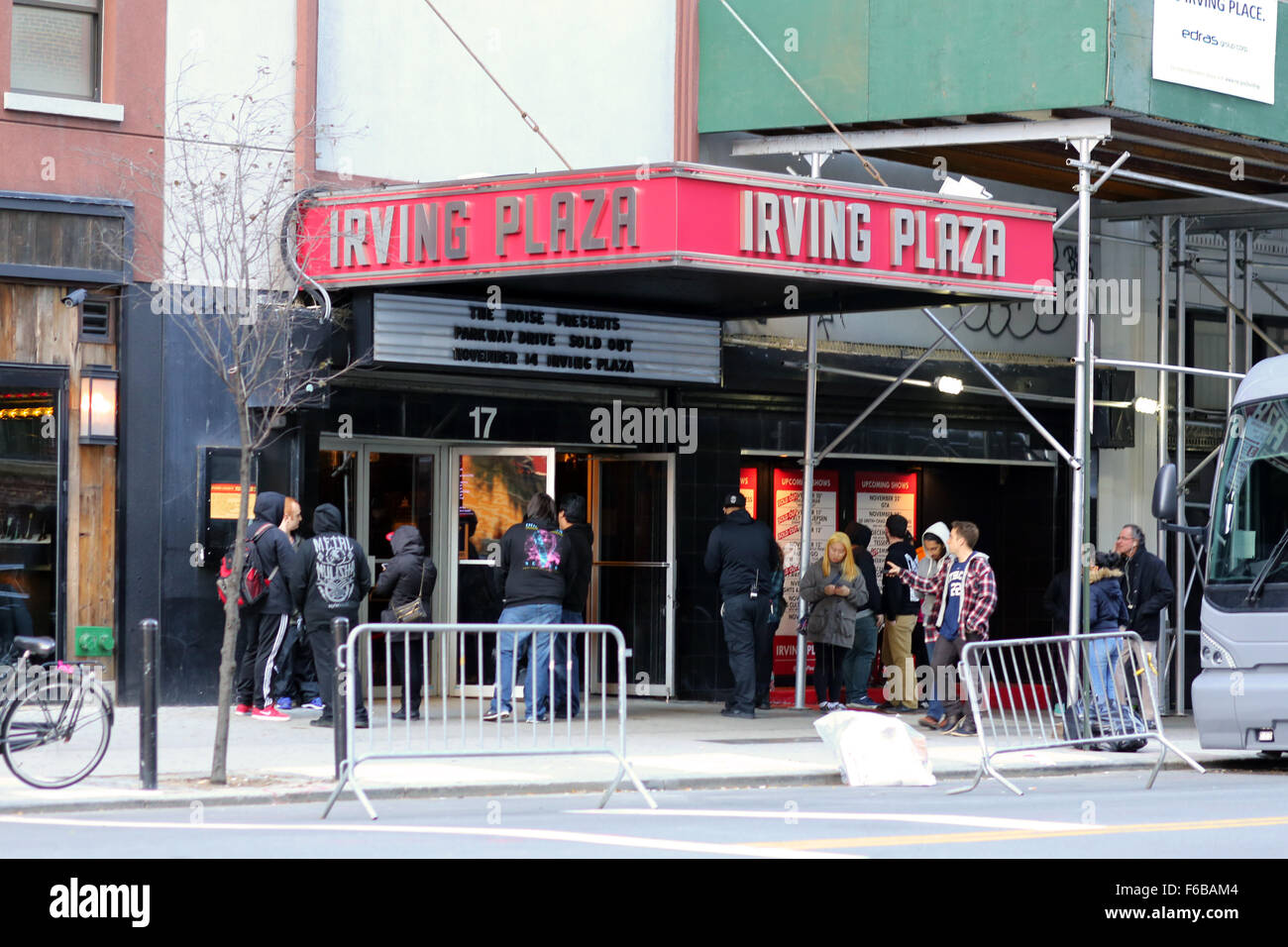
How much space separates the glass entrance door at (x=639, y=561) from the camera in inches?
738

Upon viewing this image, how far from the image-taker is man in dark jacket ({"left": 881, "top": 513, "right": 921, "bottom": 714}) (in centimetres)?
1873

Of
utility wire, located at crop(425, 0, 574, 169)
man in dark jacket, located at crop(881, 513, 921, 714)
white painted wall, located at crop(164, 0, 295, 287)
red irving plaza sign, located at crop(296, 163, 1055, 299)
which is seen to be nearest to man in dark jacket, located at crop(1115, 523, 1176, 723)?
man in dark jacket, located at crop(881, 513, 921, 714)

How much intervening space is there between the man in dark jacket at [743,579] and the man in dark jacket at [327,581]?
321 centimetres

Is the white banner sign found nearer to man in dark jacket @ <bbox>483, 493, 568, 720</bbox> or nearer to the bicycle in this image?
man in dark jacket @ <bbox>483, 493, 568, 720</bbox>

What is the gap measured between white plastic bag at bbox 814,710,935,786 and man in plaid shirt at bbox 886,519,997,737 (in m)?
2.75

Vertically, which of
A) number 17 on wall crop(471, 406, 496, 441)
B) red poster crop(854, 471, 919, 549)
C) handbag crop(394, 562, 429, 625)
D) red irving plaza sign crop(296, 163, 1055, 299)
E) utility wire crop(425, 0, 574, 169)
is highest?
utility wire crop(425, 0, 574, 169)

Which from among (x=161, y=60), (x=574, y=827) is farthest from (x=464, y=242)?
(x=574, y=827)

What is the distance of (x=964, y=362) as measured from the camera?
20.4m

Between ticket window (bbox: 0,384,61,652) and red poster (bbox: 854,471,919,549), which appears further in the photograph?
red poster (bbox: 854,471,919,549)

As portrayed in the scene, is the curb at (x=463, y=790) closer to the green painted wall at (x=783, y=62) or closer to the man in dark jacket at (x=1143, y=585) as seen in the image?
the man in dark jacket at (x=1143, y=585)

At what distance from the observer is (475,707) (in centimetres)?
1700

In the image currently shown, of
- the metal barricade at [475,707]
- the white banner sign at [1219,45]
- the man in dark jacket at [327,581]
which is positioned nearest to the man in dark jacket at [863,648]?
the metal barricade at [475,707]

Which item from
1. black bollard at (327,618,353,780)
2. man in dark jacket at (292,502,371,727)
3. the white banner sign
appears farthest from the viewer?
the white banner sign

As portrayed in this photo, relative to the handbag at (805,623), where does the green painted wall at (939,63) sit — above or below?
above
